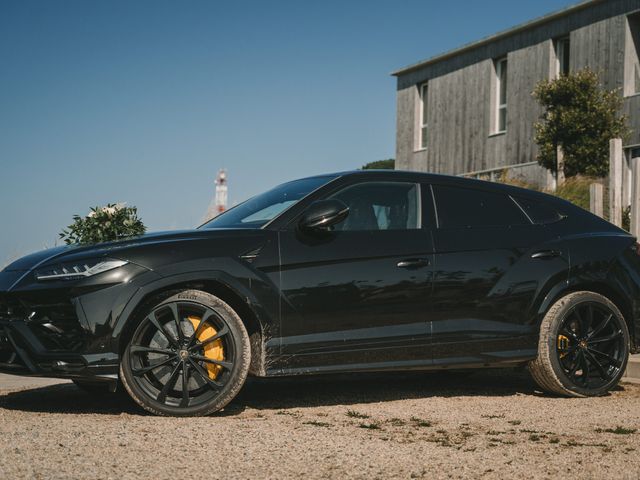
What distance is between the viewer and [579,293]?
702cm

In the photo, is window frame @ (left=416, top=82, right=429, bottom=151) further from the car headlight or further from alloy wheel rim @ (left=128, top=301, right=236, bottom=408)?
the car headlight

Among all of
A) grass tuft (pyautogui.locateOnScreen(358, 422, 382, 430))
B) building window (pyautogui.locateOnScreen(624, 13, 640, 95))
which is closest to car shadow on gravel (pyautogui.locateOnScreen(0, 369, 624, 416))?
grass tuft (pyautogui.locateOnScreen(358, 422, 382, 430))

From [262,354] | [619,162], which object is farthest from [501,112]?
[262,354]

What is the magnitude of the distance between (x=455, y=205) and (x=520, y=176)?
1725 centimetres

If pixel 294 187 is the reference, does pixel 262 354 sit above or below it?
below

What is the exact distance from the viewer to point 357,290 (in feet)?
20.1

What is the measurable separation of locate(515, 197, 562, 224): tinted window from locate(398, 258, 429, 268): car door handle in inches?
46.5

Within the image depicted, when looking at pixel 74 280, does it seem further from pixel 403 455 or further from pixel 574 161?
pixel 574 161

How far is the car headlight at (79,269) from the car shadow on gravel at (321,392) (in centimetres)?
97

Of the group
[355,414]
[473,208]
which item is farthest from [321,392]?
[473,208]

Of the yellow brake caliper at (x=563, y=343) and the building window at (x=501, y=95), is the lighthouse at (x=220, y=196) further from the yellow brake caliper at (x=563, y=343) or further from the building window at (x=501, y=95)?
→ the yellow brake caliper at (x=563, y=343)

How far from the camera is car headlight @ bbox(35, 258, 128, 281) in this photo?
5.57 m

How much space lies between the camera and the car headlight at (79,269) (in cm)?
557

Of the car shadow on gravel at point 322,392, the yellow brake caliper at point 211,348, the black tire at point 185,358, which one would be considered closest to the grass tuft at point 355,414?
the car shadow on gravel at point 322,392
